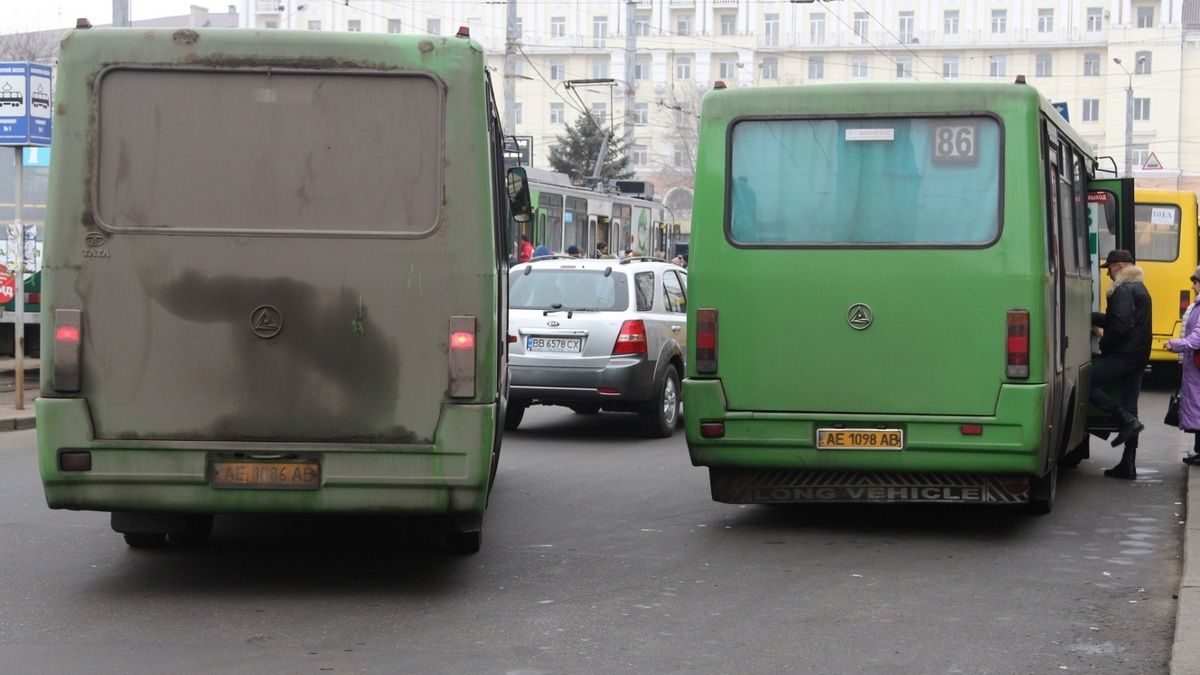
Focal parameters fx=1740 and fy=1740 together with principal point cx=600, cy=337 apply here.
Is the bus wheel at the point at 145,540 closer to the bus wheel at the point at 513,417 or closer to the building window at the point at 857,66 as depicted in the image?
the bus wheel at the point at 513,417

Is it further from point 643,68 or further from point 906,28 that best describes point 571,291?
point 643,68

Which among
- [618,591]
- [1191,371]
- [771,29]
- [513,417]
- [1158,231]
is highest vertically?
[771,29]

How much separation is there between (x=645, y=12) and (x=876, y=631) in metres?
112

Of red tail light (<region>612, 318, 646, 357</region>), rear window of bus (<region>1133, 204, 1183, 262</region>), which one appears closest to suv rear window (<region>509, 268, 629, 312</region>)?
red tail light (<region>612, 318, 646, 357</region>)

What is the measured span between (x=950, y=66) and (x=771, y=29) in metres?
12.3

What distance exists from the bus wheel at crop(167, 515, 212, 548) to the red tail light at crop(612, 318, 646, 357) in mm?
6513

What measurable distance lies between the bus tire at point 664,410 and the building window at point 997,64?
337 ft

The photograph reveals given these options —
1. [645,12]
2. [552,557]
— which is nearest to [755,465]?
[552,557]

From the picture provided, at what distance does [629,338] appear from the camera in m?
15.4

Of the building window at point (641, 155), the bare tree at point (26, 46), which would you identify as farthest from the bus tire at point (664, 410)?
the building window at point (641, 155)

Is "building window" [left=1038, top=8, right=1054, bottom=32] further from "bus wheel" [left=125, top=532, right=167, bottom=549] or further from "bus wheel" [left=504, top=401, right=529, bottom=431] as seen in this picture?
"bus wheel" [left=125, top=532, right=167, bottom=549]

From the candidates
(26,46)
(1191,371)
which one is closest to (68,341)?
(1191,371)

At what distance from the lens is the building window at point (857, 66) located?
387 feet

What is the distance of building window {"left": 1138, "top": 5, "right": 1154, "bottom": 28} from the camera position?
11312 cm
